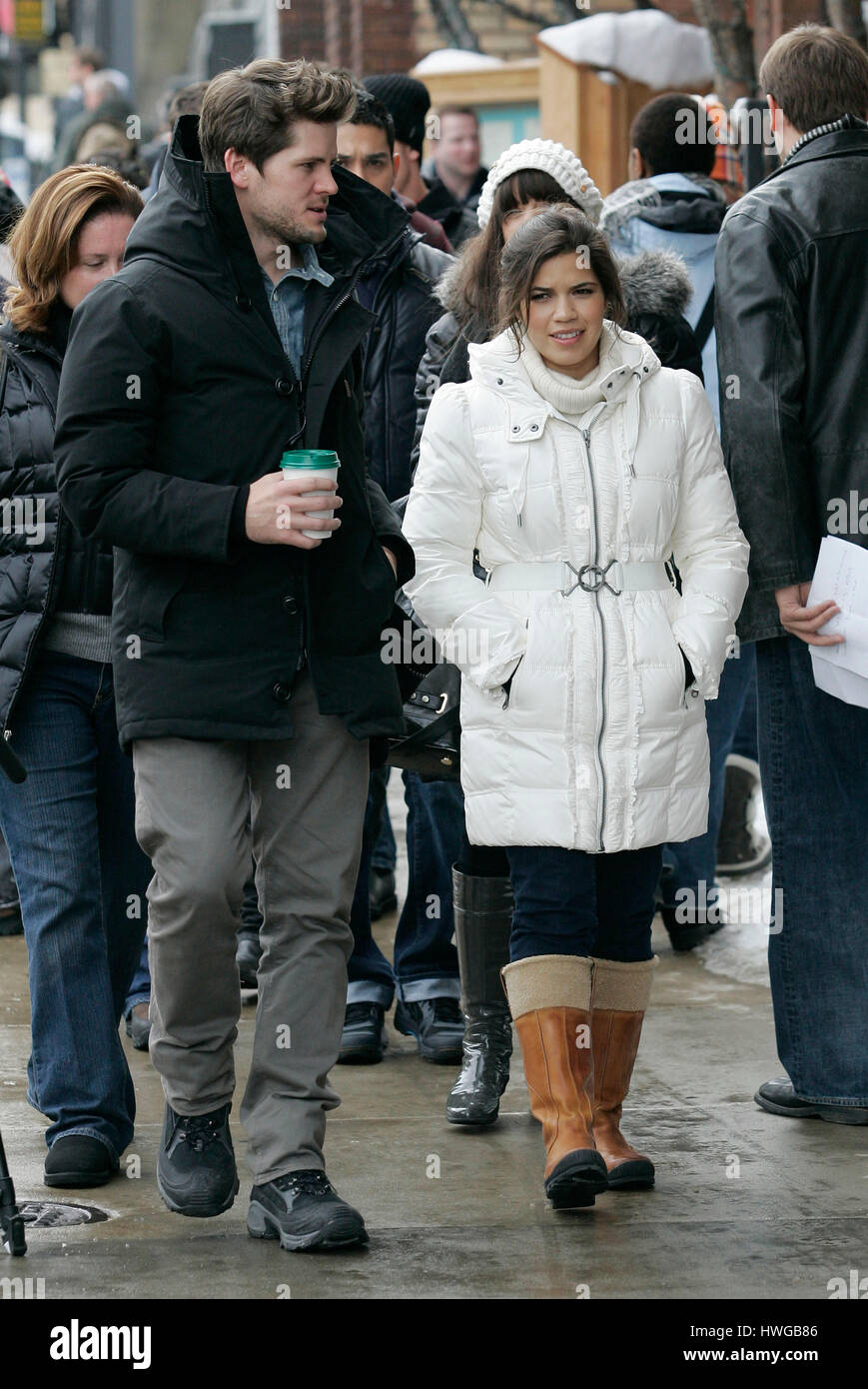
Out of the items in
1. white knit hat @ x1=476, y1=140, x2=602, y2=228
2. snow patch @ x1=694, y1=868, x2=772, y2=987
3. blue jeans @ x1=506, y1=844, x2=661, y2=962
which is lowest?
snow patch @ x1=694, y1=868, x2=772, y2=987

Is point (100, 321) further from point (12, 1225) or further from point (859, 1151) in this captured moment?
point (859, 1151)

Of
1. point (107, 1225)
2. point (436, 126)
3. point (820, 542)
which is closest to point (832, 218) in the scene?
point (820, 542)

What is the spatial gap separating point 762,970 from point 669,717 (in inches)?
91.5

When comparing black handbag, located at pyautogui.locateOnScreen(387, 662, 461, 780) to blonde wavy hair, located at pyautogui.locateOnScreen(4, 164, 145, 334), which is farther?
black handbag, located at pyautogui.locateOnScreen(387, 662, 461, 780)

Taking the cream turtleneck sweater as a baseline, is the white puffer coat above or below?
below

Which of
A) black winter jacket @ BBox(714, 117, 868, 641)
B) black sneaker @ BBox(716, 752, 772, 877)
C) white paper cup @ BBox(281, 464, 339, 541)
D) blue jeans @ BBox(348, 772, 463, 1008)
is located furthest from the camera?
black sneaker @ BBox(716, 752, 772, 877)

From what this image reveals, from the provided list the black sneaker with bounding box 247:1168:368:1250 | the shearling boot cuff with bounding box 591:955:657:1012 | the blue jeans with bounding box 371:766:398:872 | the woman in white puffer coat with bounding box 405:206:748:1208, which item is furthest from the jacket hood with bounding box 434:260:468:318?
the black sneaker with bounding box 247:1168:368:1250

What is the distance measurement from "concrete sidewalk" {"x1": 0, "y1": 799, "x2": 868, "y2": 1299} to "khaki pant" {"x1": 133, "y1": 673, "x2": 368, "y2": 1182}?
280mm

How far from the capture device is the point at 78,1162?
4789mm

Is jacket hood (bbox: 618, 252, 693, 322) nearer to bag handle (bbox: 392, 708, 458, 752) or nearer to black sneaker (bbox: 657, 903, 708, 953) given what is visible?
bag handle (bbox: 392, 708, 458, 752)

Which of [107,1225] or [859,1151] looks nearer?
[107,1225]

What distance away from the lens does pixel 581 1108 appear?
15.2 feet

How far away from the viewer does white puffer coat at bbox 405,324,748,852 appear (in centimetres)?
462

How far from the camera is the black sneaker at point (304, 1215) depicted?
430 centimetres
